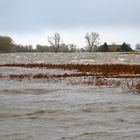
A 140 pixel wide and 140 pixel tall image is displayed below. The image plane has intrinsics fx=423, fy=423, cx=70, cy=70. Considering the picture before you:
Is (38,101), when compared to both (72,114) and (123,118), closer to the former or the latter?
(72,114)

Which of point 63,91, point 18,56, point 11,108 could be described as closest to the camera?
point 11,108

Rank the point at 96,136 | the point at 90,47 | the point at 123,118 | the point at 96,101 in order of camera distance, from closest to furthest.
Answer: the point at 96,136 → the point at 123,118 → the point at 96,101 → the point at 90,47

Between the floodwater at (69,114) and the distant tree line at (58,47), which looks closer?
the floodwater at (69,114)

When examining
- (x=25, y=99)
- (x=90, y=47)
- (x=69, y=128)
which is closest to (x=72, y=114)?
(x=69, y=128)

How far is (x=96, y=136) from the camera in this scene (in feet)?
25.5

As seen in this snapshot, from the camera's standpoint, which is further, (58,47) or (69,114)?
(58,47)

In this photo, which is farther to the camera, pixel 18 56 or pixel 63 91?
pixel 18 56

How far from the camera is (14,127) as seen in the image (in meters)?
8.56

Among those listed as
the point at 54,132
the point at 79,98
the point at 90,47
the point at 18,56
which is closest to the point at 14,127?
the point at 54,132

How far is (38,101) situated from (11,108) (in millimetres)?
1599

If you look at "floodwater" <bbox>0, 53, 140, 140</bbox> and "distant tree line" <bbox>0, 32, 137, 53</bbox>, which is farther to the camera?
"distant tree line" <bbox>0, 32, 137, 53</bbox>

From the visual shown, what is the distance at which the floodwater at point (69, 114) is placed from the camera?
Answer: 7.91 meters

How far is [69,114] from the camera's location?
1022 centimetres

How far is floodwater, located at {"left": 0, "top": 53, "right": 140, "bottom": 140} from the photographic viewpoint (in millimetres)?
7910
